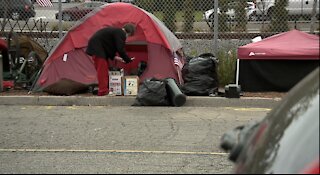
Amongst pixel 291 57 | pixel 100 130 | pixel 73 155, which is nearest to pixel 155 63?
pixel 291 57

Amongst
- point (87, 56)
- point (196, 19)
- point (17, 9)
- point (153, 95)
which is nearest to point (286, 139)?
point (153, 95)

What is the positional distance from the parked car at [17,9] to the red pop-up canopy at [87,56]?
10.5 ft

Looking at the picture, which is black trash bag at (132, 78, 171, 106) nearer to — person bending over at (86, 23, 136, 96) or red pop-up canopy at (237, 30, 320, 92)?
person bending over at (86, 23, 136, 96)

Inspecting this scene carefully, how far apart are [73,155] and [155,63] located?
4.99m

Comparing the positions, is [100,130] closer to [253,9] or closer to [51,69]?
[51,69]

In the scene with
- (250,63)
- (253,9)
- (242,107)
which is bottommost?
(242,107)

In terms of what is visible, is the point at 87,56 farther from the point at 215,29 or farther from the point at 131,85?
the point at 215,29

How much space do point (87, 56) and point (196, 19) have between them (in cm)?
353

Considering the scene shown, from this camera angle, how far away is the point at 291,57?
10281 mm

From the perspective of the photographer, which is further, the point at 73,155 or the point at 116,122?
the point at 116,122

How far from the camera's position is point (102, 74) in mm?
10750

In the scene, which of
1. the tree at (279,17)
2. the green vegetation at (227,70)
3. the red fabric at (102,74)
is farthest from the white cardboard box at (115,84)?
the tree at (279,17)

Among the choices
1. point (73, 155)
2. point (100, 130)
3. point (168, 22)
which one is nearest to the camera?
point (73, 155)

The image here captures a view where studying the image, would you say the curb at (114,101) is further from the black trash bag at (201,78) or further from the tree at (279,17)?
the tree at (279,17)
